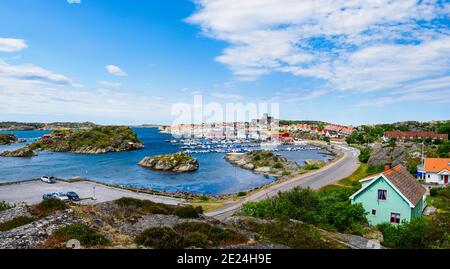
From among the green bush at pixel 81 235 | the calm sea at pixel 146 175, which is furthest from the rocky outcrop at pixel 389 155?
the green bush at pixel 81 235

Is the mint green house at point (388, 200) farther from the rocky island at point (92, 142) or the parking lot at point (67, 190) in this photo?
the rocky island at point (92, 142)

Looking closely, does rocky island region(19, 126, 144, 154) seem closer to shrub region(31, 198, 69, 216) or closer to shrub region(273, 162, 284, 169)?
shrub region(273, 162, 284, 169)

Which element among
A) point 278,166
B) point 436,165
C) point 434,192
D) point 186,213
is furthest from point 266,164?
point 186,213
